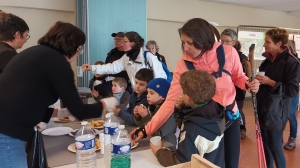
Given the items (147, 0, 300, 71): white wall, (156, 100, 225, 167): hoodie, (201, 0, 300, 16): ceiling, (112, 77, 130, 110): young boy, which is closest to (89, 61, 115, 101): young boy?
(112, 77, 130, 110): young boy

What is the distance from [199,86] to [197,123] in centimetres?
19

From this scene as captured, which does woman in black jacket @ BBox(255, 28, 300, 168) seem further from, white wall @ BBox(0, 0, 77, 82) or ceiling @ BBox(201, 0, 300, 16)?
ceiling @ BBox(201, 0, 300, 16)

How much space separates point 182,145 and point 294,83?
1.50 meters

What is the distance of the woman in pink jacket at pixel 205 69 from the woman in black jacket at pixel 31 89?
1.75ft

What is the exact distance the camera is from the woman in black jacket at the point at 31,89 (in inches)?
48.7

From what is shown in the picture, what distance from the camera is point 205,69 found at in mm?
1608

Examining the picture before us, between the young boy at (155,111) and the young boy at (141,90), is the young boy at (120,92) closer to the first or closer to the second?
the young boy at (141,90)

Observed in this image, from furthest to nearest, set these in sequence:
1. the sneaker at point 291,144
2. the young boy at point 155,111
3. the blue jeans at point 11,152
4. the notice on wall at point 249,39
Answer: the notice on wall at point 249,39
the sneaker at point 291,144
the young boy at point 155,111
the blue jeans at point 11,152

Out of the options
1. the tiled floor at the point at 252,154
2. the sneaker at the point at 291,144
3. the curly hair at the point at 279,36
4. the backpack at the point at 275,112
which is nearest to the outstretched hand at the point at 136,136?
the backpack at the point at 275,112

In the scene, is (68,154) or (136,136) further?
(136,136)

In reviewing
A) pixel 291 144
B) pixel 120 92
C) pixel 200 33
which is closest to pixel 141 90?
pixel 120 92

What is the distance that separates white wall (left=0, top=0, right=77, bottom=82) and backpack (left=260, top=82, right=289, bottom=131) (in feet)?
11.5

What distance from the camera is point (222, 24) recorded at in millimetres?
6547

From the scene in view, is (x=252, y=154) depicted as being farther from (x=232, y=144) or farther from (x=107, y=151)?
(x=107, y=151)
